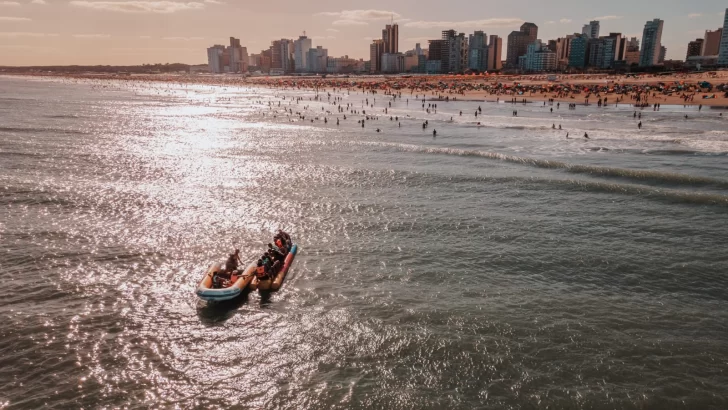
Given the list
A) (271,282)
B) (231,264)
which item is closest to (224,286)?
(231,264)

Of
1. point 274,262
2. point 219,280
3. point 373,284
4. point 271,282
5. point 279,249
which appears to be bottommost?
point 373,284

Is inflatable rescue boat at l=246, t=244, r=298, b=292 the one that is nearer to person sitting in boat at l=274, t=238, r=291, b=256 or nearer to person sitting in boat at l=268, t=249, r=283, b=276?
person sitting in boat at l=268, t=249, r=283, b=276

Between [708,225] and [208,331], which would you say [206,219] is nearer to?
[208,331]

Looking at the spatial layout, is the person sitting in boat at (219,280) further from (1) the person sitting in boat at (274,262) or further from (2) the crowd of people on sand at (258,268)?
(1) the person sitting in boat at (274,262)

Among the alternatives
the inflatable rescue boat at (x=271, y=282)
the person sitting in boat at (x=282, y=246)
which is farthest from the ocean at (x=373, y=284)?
the person sitting in boat at (x=282, y=246)

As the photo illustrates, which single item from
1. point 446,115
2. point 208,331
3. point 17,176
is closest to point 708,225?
point 208,331

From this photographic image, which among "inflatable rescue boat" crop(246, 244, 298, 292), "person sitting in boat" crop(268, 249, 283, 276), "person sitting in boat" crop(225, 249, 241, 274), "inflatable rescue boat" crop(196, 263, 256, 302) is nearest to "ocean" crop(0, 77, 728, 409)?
"inflatable rescue boat" crop(246, 244, 298, 292)

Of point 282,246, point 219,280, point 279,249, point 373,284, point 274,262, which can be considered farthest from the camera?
point 282,246

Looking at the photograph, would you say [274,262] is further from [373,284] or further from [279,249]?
[373,284]
